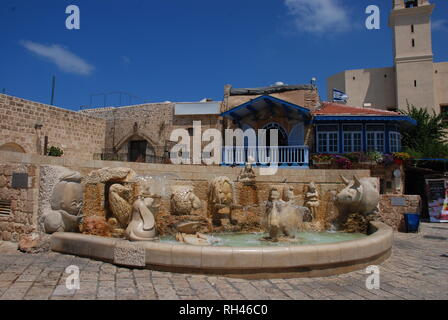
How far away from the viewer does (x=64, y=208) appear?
594 cm

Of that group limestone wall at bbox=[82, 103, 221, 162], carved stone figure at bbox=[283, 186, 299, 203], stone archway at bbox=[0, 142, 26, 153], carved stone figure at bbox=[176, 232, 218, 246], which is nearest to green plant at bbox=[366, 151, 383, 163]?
carved stone figure at bbox=[283, 186, 299, 203]

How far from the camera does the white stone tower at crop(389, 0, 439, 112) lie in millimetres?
24158

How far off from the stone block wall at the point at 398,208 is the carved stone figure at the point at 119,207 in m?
8.14

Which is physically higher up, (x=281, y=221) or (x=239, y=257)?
(x=281, y=221)

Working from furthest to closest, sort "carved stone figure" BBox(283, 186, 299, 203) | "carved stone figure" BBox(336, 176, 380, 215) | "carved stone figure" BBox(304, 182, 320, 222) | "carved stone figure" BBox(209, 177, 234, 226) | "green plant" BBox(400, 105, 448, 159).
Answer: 1. "green plant" BBox(400, 105, 448, 159)
2. "carved stone figure" BBox(304, 182, 320, 222)
3. "carved stone figure" BBox(283, 186, 299, 203)
4. "carved stone figure" BBox(209, 177, 234, 226)
5. "carved stone figure" BBox(336, 176, 380, 215)

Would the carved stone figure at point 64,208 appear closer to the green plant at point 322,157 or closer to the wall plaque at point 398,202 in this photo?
the wall plaque at point 398,202

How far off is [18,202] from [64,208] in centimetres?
106

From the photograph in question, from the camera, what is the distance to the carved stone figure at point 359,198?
7.84 m

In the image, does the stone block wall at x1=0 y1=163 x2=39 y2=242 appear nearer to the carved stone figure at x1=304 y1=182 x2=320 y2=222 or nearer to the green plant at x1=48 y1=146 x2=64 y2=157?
the carved stone figure at x1=304 y1=182 x2=320 y2=222

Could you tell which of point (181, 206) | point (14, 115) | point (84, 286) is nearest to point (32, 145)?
point (14, 115)

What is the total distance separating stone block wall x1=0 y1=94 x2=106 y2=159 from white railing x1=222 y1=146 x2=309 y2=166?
9.41 metres

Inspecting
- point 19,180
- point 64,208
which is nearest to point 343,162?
point 64,208

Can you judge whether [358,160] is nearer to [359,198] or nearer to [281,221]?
[359,198]

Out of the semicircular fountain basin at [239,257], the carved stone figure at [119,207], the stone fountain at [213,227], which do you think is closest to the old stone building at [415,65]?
the stone fountain at [213,227]
